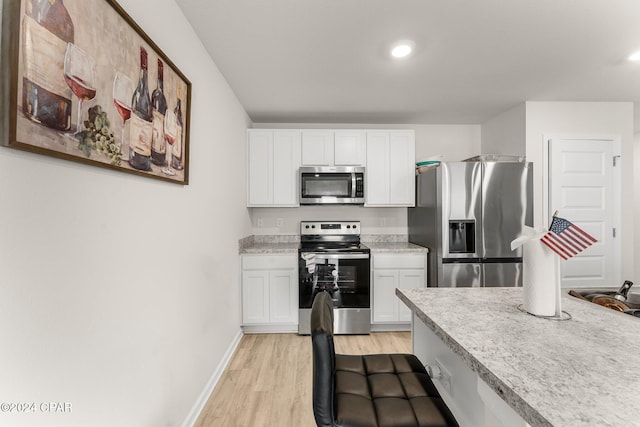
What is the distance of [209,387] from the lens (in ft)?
6.82

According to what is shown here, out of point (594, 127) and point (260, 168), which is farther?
point (260, 168)

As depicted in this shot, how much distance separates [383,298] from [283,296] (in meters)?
1.04

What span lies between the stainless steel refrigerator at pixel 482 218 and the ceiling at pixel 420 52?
2.50 feet

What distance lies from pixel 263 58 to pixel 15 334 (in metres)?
2.10

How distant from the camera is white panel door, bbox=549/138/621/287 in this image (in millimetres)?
3172

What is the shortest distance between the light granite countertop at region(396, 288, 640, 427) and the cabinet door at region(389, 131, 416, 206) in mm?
2195

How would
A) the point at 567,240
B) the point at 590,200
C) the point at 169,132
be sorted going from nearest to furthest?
the point at 567,240
the point at 169,132
the point at 590,200

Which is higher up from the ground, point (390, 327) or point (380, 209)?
point (380, 209)

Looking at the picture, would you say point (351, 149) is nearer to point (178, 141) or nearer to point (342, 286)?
point (342, 286)

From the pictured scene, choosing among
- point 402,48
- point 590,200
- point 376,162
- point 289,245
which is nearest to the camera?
point 402,48

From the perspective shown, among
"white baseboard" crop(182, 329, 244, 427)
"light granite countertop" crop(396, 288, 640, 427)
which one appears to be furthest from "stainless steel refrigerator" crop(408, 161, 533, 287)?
"white baseboard" crop(182, 329, 244, 427)

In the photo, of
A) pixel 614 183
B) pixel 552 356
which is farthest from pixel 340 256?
pixel 614 183

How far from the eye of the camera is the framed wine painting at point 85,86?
735mm

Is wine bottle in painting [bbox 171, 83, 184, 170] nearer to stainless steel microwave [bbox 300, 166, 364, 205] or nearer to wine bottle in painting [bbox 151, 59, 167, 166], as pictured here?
wine bottle in painting [bbox 151, 59, 167, 166]
